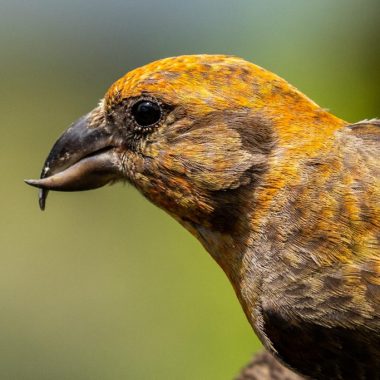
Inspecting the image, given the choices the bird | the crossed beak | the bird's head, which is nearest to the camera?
the bird

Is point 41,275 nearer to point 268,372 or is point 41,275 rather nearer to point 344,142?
point 268,372

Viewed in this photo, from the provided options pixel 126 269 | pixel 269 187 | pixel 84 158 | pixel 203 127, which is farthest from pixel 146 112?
pixel 126 269

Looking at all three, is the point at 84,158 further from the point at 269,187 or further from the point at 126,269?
the point at 126,269

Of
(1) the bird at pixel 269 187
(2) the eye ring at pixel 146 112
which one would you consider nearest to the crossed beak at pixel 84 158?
(1) the bird at pixel 269 187

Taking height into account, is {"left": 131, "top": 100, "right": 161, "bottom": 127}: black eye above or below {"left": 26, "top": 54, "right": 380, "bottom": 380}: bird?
above

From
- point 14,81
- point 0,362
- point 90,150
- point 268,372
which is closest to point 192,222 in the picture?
point 90,150

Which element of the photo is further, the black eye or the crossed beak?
the crossed beak

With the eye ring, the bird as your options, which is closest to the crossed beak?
the bird

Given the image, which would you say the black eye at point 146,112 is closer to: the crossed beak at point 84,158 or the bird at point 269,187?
the bird at point 269,187

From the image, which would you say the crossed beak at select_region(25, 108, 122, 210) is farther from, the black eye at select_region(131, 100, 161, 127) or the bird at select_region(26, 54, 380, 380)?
the black eye at select_region(131, 100, 161, 127)
